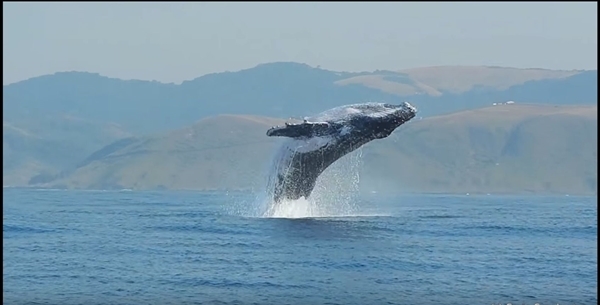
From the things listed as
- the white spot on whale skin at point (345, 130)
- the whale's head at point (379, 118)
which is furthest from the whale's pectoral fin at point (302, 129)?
the whale's head at point (379, 118)

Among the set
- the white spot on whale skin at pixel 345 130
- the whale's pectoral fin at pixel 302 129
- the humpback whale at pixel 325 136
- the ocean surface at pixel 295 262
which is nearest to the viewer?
the ocean surface at pixel 295 262

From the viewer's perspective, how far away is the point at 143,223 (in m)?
42.7

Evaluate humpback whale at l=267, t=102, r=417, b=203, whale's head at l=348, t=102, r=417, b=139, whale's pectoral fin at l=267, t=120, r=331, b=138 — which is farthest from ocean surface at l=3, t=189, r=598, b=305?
whale's head at l=348, t=102, r=417, b=139

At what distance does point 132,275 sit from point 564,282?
38.2 feet

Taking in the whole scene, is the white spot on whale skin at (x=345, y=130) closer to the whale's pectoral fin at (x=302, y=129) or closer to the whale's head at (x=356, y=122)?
the whale's head at (x=356, y=122)

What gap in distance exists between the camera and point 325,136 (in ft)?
108

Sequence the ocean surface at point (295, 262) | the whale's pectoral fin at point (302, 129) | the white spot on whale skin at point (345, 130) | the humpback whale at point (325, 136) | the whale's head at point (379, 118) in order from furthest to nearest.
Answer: the white spot on whale skin at point (345, 130), the humpback whale at point (325, 136), the whale's head at point (379, 118), the whale's pectoral fin at point (302, 129), the ocean surface at point (295, 262)

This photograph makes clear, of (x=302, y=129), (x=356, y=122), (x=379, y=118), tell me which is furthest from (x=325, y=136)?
(x=379, y=118)

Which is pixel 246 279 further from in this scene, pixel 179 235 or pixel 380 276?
pixel 179 235

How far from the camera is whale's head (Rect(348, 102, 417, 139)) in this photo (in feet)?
103

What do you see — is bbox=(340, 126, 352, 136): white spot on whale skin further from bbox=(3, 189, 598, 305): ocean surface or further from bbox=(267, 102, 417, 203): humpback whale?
bbox=(3, 189, 598, 305): ocean surface

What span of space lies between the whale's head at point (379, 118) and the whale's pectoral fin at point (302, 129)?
984mm

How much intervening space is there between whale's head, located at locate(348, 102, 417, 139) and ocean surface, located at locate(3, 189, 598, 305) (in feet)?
12.2

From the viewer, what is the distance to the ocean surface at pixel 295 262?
23.2 m
